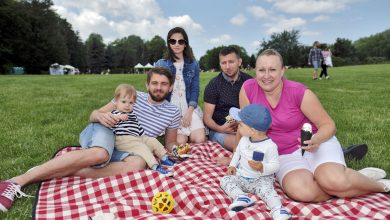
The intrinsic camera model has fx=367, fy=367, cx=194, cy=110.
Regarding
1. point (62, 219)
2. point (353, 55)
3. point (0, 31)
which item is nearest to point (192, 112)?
point (62, 219)

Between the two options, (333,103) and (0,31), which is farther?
(0,31)

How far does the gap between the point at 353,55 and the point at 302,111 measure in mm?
98296

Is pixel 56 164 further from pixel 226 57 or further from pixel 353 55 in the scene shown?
pixel 353 55

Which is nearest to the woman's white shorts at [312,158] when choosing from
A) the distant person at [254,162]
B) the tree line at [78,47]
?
the distant person at [254,162]

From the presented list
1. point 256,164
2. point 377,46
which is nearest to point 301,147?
point 256,164

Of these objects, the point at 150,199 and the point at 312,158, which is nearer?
the point at 150,199

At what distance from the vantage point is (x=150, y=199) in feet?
13.7

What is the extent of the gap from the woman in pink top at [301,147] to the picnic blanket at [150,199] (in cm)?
16

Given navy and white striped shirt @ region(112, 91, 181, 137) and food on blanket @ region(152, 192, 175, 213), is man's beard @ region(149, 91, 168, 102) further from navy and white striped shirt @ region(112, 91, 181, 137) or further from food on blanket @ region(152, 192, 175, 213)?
food on blanket @ region(152, 192, 175, 213)

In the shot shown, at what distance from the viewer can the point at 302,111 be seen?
4.50 metres

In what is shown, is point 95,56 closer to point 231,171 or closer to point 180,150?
point 180,150

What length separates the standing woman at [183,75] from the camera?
6.93 meters

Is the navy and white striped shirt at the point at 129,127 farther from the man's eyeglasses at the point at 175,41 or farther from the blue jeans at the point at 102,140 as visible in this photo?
the man's eyeglasses at the point at 175,41

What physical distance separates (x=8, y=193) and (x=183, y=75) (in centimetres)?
404
